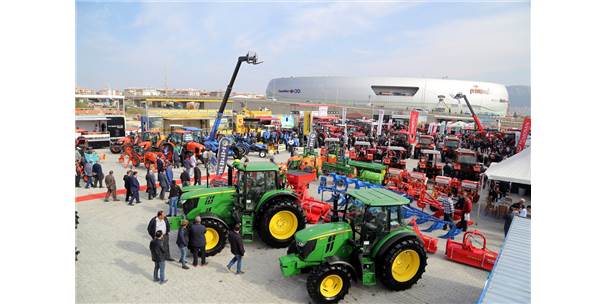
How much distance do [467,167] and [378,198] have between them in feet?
30.9

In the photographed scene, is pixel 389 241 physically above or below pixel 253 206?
below

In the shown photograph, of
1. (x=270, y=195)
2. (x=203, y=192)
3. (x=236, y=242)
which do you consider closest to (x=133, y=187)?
(x=203, y=192)

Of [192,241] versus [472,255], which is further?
[472,255]

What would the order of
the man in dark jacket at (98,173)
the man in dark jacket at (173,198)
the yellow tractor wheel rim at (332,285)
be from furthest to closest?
the man in dark jacket at (98,173) < the man in dark jacket at (173,198) < the yellow tractor wheel rim at (332,285)

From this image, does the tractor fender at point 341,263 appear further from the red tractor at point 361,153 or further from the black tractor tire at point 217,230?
the red tractor at point 361,153

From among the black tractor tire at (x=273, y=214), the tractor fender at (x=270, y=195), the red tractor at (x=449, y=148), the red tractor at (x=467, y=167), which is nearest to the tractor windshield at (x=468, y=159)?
the red tractor at (x=467, y=167)

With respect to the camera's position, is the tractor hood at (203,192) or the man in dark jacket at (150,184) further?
the man in dark jacket at (150,184)

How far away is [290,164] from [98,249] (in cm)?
712

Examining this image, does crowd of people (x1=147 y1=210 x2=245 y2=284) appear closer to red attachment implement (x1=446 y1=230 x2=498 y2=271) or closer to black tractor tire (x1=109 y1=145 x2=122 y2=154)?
red attachment implement (x1=446 y1=230 x2=498 y2=271)

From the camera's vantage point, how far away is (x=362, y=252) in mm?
5383

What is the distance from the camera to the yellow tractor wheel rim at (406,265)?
5500mm

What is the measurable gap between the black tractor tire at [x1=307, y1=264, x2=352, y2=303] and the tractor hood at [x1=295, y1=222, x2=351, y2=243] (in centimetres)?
45

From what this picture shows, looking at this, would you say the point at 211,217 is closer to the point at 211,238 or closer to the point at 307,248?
the point at 211,238

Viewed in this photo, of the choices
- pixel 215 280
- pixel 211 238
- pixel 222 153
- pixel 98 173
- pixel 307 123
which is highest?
pixel 307 123
